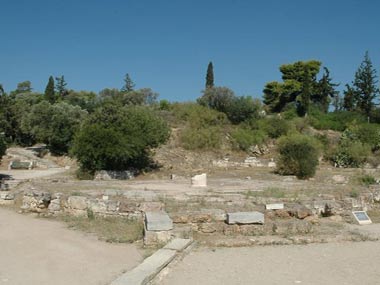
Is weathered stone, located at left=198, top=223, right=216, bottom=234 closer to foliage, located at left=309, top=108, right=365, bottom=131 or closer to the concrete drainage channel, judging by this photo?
the concrete drainage channel

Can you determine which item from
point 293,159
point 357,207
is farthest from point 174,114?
point 357,207

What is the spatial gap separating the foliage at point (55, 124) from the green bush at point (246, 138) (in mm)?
12496

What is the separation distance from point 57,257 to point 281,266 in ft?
11.9

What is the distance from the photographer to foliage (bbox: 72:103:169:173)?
19.8 metres

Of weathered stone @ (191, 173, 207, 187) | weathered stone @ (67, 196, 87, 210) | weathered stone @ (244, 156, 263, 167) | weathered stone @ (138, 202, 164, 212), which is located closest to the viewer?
weathered stone @ (138, 202, 164, 212)

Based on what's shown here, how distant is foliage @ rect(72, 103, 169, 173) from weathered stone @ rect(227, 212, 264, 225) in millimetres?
11948

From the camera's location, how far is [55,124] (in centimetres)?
3291

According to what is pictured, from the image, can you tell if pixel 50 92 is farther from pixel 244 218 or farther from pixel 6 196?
pixel 244 218

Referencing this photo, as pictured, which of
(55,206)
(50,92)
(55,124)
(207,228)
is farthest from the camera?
(50,92)

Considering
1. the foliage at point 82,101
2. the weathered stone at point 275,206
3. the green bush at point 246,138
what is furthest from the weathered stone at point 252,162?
the foliage at point 82,101

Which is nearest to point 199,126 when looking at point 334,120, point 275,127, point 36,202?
point 275,127

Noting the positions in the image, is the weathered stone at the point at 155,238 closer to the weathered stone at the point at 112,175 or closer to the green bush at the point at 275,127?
the weathered stone at the point at 112,175

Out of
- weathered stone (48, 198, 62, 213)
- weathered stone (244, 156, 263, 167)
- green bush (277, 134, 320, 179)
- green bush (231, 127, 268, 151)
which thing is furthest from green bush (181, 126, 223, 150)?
weathered stone (48, 198, 62, 213)

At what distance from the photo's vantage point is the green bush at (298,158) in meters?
20.6
